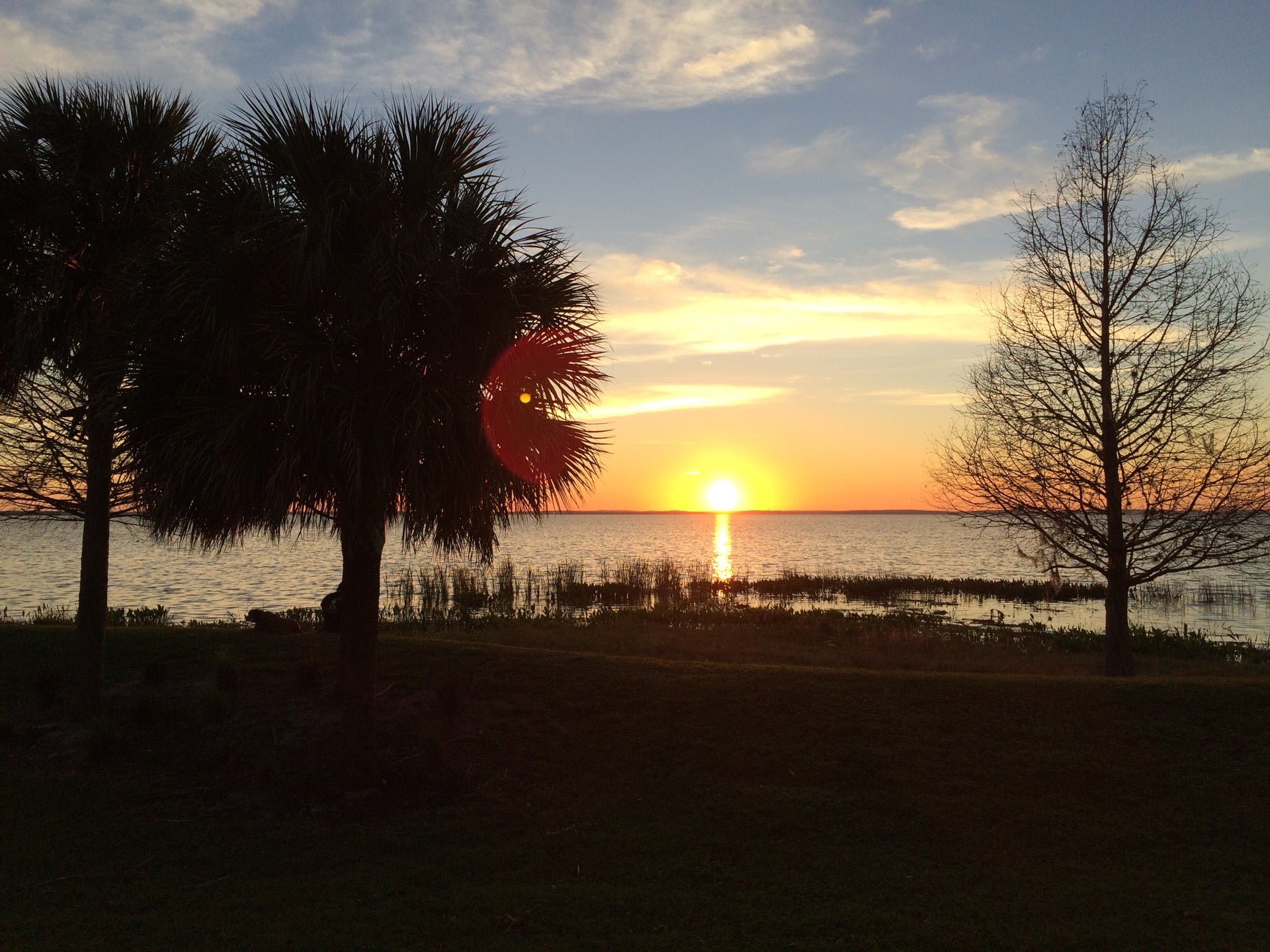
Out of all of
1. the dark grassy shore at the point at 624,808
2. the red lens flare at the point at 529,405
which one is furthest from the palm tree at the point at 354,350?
the dark grassy shore at the point at 624,808

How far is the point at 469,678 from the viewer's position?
12328 millimetres

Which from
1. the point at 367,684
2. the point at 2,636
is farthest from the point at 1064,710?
the point at 2,636

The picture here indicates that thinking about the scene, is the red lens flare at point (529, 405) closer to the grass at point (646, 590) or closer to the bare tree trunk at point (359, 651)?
the bare tree trunk at point (359, 651)

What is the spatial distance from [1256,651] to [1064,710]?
1615 centimetres

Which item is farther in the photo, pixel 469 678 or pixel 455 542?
pixel 469 678

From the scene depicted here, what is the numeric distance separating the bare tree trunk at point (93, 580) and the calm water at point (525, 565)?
446 mm

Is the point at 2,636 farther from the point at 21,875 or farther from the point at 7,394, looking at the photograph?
the point at 21,875

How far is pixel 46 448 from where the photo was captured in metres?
10.8

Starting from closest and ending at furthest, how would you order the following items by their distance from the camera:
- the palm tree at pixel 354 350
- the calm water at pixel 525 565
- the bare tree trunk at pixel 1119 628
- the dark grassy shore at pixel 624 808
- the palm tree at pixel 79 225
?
the dark grassy shore at pixel 624 808 → the palm tree at pixel 354 350 → the palm tree at pixel 79 225 → the bare tree trunk at pixel 1119 628 → the calm water at pixel 525 565

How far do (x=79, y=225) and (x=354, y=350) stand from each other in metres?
4.75

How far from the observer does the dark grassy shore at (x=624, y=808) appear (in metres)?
6.57

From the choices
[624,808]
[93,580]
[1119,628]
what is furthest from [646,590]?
[624,808]

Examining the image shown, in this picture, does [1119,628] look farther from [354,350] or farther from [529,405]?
[354,350]

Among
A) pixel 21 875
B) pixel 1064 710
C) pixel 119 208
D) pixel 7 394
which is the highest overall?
pixel 119 208
